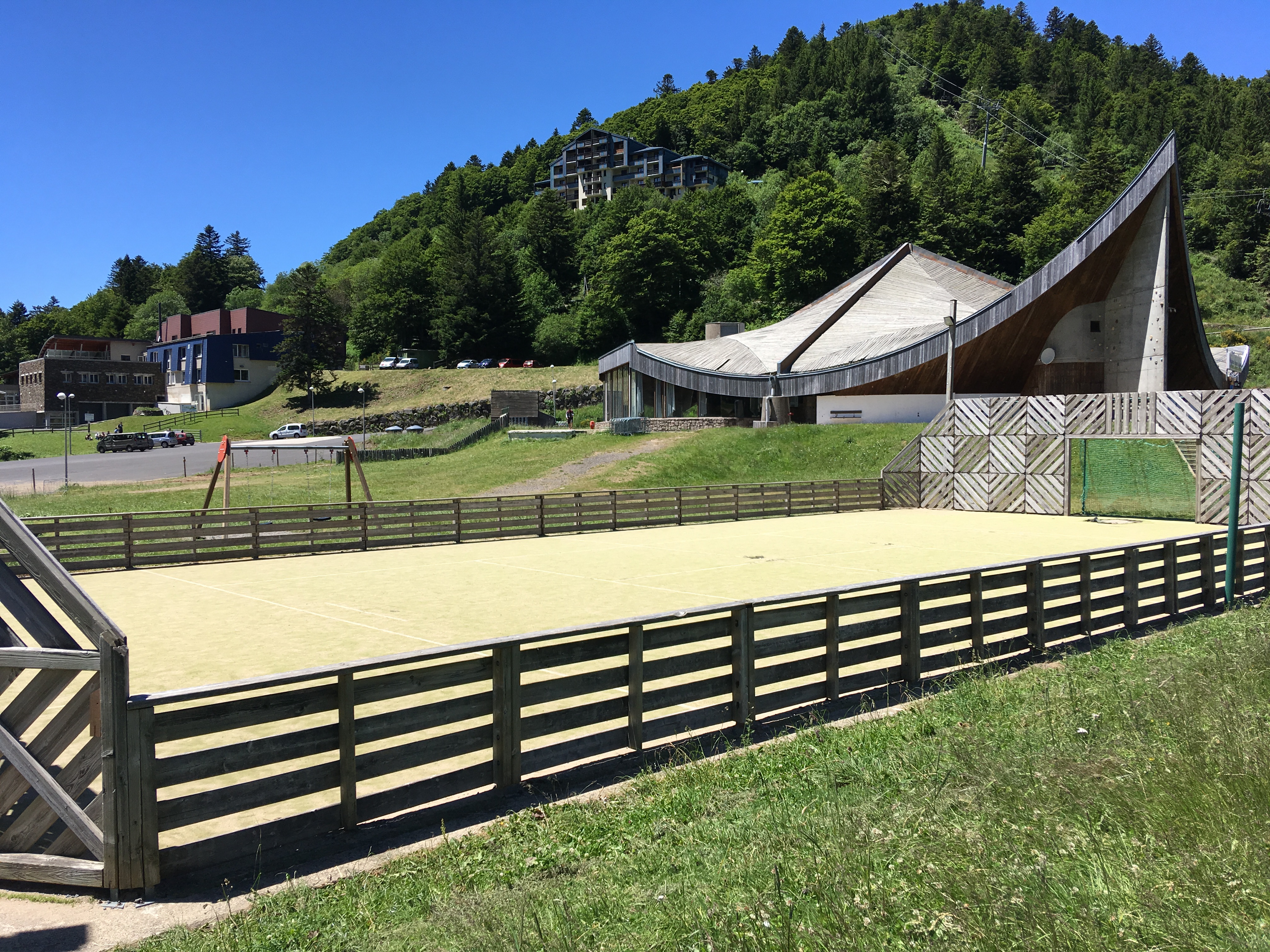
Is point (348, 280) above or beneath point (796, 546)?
above

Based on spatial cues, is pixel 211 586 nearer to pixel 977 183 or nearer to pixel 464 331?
pixel 464 331

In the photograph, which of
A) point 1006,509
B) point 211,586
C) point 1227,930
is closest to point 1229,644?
point 1227,930

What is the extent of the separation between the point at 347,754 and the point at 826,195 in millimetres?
85108

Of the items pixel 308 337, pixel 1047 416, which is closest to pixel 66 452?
pixel 1047 416

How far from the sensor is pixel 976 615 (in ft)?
29.8

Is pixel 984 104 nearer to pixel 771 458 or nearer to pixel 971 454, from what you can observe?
pixel 771 458

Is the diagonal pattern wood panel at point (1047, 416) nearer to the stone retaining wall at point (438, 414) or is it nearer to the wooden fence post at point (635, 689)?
the wooden fence post at point (635, 689)

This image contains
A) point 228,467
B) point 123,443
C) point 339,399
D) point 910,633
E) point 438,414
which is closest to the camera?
point 910,633

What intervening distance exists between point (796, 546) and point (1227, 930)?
1783 cm

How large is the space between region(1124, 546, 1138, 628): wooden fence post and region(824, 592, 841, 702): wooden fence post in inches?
185

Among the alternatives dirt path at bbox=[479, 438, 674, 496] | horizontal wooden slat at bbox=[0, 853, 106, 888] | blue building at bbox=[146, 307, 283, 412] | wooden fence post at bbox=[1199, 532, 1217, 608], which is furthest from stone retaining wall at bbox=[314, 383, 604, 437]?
horizontal wooden slat at bbox=[0, 853, 106, 888]

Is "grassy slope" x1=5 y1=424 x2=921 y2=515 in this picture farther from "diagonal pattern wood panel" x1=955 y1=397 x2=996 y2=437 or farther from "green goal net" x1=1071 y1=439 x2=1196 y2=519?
"green goal net" x1=1071 y1=439 x2=1196 y2=519

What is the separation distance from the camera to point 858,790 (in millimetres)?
5441

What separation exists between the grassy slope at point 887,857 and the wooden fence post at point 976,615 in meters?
2.49
